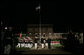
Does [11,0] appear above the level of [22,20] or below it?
above

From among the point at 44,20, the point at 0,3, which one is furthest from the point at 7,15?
the point at 44,20

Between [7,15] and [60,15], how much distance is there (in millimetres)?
12819

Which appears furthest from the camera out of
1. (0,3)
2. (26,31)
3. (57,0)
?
(57,0)

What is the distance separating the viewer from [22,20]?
120ft

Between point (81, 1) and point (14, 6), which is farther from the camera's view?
point (14, 6)

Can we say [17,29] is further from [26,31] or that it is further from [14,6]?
[14,6]

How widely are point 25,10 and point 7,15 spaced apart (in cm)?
579

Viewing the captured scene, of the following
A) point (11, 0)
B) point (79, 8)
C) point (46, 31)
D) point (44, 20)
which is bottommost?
point (46, 31)

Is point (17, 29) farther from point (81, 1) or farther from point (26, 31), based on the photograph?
point (81, 1)

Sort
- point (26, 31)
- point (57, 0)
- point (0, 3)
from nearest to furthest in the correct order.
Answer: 1. point (0, 3)
2. point (26, 31)
3. point (57, 0)

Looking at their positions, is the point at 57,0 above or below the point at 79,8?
above

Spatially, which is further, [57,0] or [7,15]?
[57,0]

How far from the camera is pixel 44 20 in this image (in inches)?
1394

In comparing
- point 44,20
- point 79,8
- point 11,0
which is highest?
point 11,0
